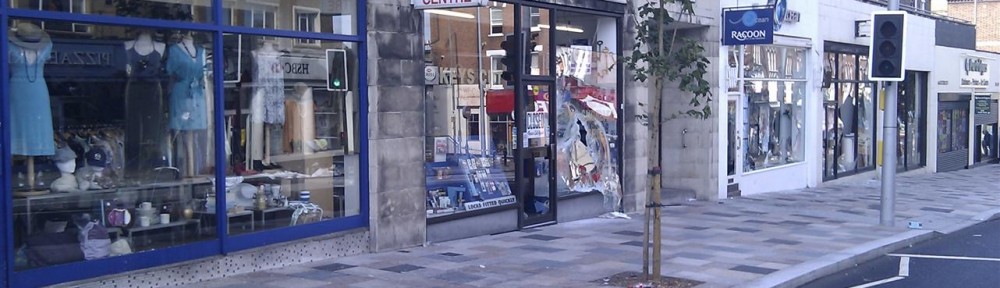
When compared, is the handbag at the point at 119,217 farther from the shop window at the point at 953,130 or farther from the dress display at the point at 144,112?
the shop window at the point at 953,130

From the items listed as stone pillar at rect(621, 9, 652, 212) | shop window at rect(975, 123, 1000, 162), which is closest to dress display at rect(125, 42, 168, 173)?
stone pillar at rect(621, 9, 652, 212)

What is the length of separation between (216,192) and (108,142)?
1.14 metres

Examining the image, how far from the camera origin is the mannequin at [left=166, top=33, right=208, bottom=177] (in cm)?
914

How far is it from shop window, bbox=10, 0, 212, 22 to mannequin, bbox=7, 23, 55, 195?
0.17m

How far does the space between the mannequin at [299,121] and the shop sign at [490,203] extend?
8.26 ft

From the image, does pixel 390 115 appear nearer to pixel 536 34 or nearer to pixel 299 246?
pixel 299 246

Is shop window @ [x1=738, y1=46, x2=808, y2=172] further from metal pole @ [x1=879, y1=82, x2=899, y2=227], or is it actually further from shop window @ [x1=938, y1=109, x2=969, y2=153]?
shop window @ [x1=938, y1=109, x2=969, y2=153]

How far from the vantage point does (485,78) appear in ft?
42.1

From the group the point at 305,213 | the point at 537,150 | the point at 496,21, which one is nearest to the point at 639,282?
the point at 305,213

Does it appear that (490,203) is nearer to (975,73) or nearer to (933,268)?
(933,268)

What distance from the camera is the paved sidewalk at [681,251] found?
A: 31.2 ft

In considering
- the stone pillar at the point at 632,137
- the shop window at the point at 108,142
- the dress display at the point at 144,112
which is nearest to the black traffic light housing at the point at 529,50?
the stone pillar at the point at 632,137

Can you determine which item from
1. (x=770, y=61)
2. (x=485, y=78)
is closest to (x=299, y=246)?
(x=485, y=78)

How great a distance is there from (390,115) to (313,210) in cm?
138
